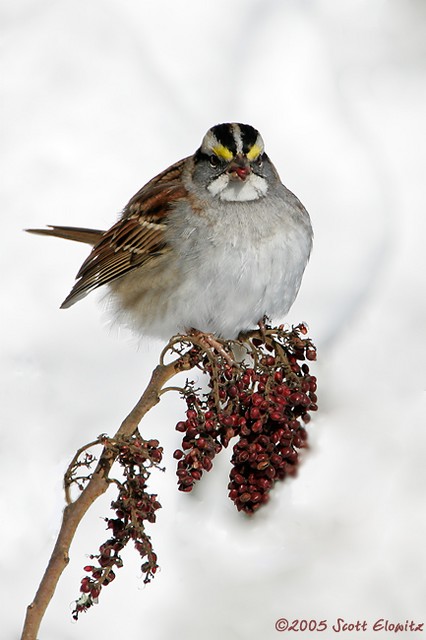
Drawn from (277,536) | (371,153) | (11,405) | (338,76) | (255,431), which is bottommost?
(255,431)

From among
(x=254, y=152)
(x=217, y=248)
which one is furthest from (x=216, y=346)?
(x=254, y=152)

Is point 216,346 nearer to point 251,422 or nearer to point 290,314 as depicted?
point 251,422

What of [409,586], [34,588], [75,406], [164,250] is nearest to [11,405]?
[75,406]

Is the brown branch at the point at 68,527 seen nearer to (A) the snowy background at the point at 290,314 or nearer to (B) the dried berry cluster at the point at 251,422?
(B) the dried berry cluster at the point at 251,422

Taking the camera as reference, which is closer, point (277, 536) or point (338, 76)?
point (277, 536)

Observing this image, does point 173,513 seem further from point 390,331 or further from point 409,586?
point 390,331

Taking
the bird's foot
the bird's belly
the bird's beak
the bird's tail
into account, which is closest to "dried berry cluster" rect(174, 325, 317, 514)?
the bird's foot

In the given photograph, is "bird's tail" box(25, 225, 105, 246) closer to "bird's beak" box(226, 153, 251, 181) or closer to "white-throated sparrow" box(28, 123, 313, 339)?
"white-throated sparrow" box(28, 123, 313, 339)
